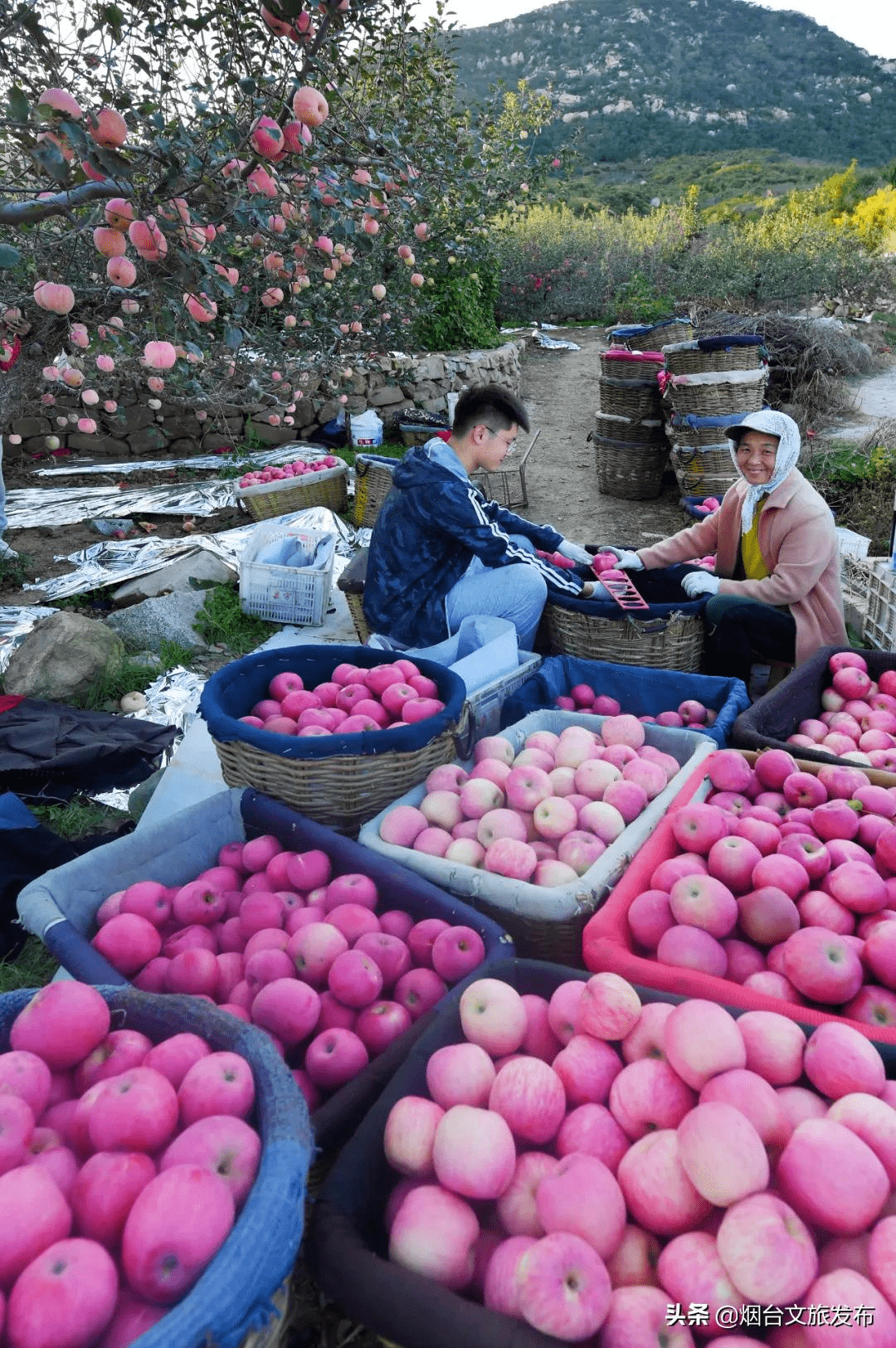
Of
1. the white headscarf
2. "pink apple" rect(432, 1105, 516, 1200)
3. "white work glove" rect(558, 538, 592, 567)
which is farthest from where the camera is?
"white work glove" rect(558, 538, 592, 567)

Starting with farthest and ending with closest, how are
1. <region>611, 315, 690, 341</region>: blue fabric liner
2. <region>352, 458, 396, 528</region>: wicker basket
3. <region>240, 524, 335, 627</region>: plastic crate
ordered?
<region>611, 315, 690, 341</region>: blue fabric liner
<region>352, 458, 396, 528</region>: wicker basket
<region>240, 524, 335, 627</region>: plastic crate

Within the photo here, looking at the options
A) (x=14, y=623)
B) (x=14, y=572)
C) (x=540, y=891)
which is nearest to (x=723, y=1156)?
(x=540, y=891)

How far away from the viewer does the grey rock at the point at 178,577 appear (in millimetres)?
5746

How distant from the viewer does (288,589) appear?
534cm

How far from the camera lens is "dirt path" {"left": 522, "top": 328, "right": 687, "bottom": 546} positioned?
7.73 m

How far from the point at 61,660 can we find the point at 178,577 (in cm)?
174

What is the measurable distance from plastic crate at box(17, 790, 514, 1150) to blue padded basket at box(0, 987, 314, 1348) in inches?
8.6

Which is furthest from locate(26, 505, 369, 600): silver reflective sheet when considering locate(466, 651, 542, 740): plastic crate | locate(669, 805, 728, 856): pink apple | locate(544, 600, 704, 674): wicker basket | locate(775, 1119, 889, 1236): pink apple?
locate(775, 1119, 889, 1236): pink apple

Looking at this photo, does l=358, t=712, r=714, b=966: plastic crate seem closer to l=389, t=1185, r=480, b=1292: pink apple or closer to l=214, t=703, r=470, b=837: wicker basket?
l=214, t=703, r=470, b=837: wicker basket

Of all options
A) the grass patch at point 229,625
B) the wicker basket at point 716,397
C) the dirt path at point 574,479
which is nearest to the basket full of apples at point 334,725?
the grass patch at point 229,625

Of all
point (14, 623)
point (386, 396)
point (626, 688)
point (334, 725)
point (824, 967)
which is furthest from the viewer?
point (386, 396)

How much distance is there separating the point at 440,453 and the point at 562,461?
670cm

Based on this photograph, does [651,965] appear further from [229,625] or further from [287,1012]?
[229,625]

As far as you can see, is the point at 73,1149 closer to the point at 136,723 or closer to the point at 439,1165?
the point at 439,1165
